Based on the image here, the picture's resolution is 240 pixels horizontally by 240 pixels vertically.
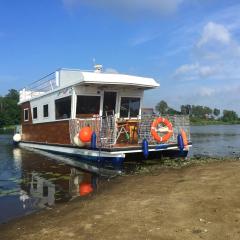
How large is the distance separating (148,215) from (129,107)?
1143 cm

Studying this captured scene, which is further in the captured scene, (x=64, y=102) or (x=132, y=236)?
(x=64, y=102)

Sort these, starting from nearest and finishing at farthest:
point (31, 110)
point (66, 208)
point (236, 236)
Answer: point (236, 236) → point (66, 208) → point (31, 110)

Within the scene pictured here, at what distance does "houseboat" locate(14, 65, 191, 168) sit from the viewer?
15.0 meters

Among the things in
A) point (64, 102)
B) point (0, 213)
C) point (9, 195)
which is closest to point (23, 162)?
point (64, 102)

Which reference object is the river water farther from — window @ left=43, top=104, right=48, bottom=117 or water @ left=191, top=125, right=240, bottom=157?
water @ left=191, top=125, right=240, bottom=157

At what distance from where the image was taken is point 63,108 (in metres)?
17.7

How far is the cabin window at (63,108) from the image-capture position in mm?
17125

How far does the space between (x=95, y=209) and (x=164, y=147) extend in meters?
8.44

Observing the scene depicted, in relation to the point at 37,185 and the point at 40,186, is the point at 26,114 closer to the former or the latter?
the point at 37,185

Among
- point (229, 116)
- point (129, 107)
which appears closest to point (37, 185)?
point (129, 107)

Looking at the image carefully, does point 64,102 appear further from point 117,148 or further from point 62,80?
point 117,148

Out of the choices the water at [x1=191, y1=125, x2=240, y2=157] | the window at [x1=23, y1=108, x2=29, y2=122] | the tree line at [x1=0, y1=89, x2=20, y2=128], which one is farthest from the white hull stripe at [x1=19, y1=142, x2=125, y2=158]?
the tree line at [x1=0, y1=89, x2=20, y2=128]

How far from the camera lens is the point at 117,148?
14305 mm

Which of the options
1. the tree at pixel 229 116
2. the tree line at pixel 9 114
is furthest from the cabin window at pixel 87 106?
the tree at pixel 229 116
